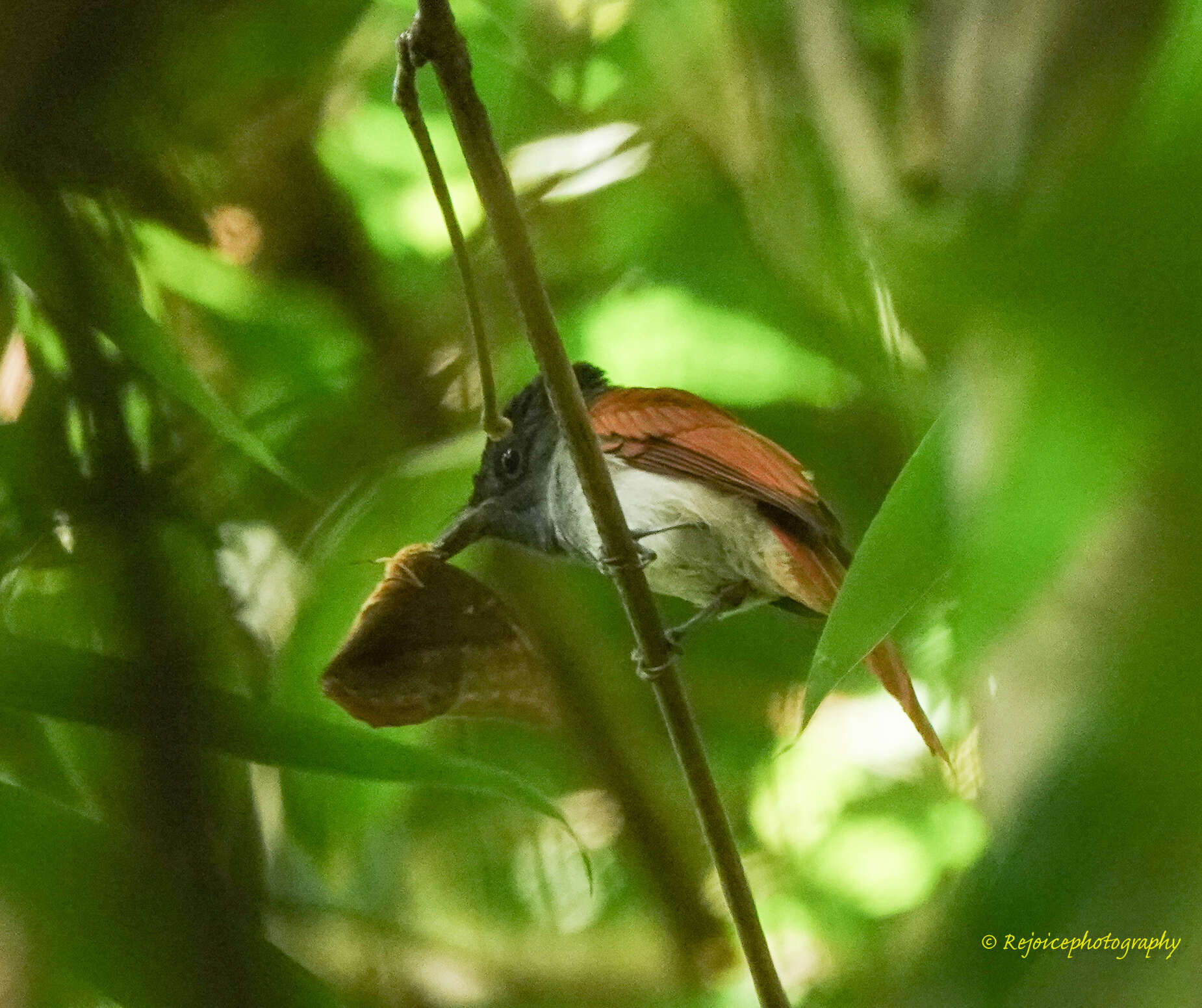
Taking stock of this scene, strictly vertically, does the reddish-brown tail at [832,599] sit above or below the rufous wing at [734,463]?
below

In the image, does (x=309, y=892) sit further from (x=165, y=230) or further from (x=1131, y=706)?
(x=1131, y=706)

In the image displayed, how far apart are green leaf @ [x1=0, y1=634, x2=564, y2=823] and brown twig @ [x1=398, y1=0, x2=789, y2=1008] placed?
0.23 feet

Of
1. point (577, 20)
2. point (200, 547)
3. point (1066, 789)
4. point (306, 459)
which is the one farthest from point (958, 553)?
point (577, 20)

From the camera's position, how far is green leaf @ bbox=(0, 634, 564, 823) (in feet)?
1.46

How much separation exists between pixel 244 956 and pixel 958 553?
284 millimetres

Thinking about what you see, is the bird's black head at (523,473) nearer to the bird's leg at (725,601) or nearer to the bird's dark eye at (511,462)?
the bird's dark eye at (511,462)

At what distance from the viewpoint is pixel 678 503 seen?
776 mm

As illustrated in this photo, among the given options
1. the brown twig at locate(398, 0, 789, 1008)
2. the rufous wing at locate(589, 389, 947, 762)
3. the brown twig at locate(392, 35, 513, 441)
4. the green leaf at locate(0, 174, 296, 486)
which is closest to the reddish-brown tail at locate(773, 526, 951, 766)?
the rufous wing at locate(589, 389, 947, 762)

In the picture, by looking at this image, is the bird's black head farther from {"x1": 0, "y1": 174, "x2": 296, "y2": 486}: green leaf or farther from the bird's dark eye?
{"x1": 0, "y1": 174, "x2": 296, "y2": 486}: green leaf

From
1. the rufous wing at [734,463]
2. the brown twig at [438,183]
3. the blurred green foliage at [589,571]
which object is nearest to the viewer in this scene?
the blurred green foliage at [589,571]

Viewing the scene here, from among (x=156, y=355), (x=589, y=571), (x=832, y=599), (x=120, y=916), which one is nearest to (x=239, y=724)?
(x=120, y=916)

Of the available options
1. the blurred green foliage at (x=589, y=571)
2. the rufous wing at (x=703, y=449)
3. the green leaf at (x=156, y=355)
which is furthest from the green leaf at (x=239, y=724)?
the rufous wing at (x=703, y=449)

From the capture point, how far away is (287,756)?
507mm

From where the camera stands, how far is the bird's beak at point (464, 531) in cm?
69
